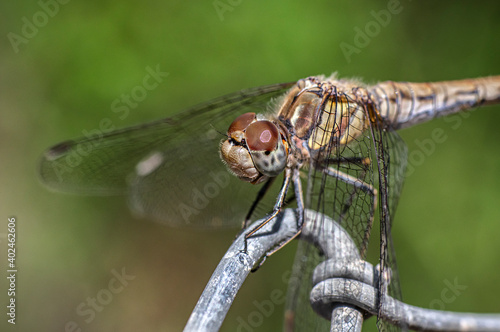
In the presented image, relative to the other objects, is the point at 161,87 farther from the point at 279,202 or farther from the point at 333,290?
the point at 333,290

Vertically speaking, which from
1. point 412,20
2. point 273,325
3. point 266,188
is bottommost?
point 273,325

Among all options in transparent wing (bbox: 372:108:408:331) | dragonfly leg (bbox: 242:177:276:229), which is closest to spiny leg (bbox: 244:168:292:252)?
dragonfly leg (bbox: 242:177:276:229)

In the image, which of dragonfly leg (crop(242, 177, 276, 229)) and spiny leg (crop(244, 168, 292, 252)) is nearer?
spiny leg (crop(244, 168, 292, 252))

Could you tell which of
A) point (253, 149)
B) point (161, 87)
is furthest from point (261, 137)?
point (161, 87)

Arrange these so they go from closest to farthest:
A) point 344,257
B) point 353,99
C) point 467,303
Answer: point 344,257 → point 353,99 → point 467,303

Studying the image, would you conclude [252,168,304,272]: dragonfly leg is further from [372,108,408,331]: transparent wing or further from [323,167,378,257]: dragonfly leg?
[372,108,408,331]: transparent wing

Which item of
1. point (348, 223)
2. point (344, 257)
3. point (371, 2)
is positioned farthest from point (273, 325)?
point (371, 2)

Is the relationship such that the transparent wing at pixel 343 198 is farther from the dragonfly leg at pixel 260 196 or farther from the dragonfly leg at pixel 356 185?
the dragonfly leg at pixel 260 196

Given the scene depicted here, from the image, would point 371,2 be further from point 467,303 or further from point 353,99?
point 467,303
